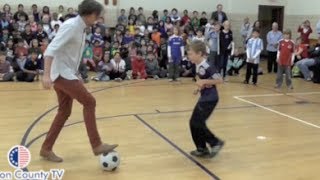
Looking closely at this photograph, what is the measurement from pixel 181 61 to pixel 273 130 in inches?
274

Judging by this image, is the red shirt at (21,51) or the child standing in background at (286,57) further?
the red shirt at (21,51)

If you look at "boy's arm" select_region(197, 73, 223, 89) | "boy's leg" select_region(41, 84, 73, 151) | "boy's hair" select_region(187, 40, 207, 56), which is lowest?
"boy's leg" select_region(41, 84, 73, 151)

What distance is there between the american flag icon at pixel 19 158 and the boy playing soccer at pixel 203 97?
186 centimetres

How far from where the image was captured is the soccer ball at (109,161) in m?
4.65

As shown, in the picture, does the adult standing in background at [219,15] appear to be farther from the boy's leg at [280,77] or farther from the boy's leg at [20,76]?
the boy's leg at [20,76]

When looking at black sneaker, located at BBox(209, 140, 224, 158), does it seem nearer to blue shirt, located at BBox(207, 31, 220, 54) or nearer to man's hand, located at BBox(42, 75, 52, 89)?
man's hand, located at BBox(42, 75, 52, 89)

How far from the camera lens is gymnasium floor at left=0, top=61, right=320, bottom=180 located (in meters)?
4.82

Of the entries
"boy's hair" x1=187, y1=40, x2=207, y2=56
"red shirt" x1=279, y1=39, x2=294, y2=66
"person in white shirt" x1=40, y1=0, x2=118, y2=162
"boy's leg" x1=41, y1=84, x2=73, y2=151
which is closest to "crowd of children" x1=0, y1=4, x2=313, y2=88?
"red shirt" x1=279, y1=39, x2=294, y2=66

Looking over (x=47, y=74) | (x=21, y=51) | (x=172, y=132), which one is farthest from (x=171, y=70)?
(x=47, y=74)

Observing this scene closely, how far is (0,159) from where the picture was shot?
5.02 metres

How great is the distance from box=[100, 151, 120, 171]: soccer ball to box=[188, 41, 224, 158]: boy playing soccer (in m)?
0.98

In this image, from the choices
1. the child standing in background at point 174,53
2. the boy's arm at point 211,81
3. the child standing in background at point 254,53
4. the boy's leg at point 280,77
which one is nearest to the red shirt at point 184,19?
the child standing in background at point 174,53

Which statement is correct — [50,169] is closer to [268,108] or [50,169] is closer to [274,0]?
[268,108]

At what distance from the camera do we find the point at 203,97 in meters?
5.12
